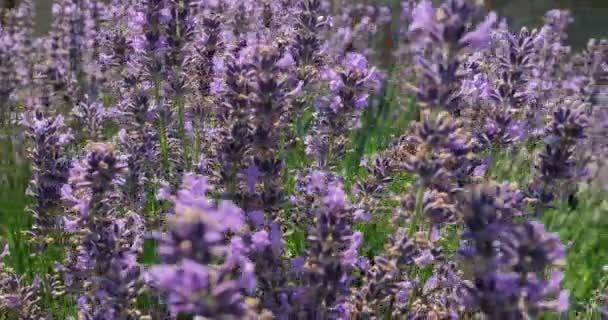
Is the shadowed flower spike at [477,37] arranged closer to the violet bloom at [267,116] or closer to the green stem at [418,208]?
the green stem at [418,208]

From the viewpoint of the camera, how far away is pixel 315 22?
3754mm

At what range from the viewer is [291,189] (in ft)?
14.7

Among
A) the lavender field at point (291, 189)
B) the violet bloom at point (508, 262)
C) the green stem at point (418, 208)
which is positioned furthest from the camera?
the green stem at point (418, 208)

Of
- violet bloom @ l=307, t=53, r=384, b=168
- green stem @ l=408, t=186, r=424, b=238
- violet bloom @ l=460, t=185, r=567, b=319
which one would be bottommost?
violet bloom @ l=460, t=185, r=567, b=319

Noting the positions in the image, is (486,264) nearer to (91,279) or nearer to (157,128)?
(91,279)

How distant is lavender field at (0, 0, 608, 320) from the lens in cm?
191

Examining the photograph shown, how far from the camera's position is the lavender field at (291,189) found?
1910mm

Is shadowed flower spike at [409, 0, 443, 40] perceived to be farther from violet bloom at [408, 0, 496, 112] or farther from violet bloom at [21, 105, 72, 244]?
violet bloom at [21, 105, 72, 244]

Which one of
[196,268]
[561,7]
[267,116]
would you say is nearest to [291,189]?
[267,116]

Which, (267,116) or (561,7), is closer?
(267,116)

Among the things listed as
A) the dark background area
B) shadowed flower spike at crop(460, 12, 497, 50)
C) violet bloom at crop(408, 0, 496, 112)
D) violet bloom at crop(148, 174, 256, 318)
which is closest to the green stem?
violet bloom at crop(408, 0, 496, 112)

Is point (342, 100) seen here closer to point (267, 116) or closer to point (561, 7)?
point (267, 116)

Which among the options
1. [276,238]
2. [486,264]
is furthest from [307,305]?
[486,264]

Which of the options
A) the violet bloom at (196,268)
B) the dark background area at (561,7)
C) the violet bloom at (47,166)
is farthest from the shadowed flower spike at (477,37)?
the dark background area at (561,7)
